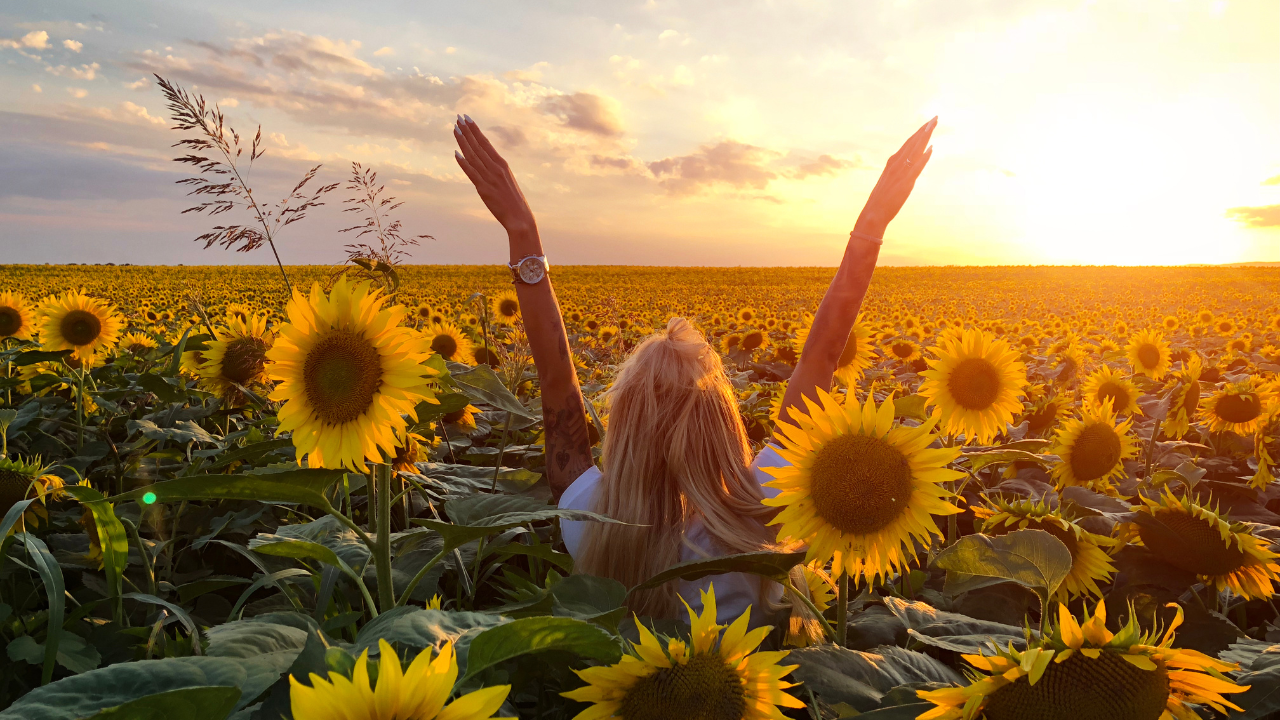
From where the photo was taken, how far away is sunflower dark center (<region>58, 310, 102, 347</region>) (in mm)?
3861

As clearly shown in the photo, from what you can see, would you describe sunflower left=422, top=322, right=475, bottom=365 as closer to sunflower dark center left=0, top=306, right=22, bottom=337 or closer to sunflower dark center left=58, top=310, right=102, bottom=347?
sunflower dark center left=58, top=310, right=102, bottom=347

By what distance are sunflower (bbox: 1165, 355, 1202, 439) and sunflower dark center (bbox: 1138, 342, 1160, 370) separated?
1.46 m

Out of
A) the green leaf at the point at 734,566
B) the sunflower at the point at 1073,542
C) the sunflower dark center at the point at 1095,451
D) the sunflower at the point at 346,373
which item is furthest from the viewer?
the sunflower dark center at the point at 1095,451

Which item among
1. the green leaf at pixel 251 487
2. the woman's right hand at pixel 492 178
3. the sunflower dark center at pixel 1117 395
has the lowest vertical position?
the sunflower dark center at pixel 1117 395

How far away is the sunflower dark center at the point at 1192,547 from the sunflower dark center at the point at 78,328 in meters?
5.06

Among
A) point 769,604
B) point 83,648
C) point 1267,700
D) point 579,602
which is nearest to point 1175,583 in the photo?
point 1267,700

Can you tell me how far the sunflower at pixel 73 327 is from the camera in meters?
3.85

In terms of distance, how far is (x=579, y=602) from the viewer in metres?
1.27

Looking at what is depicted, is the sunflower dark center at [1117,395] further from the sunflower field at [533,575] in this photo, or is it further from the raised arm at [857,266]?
the raised arm at [857,266]

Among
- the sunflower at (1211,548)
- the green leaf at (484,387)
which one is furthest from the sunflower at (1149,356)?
the green leaf at (484,387)

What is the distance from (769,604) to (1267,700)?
97cm

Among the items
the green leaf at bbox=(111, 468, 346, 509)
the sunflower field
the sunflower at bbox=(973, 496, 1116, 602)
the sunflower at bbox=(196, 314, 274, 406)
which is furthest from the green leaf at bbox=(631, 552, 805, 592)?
the sunflower at bbox=(196, 314, 274, 406)

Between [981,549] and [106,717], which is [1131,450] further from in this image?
[106,717]

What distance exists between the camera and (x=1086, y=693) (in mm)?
937
